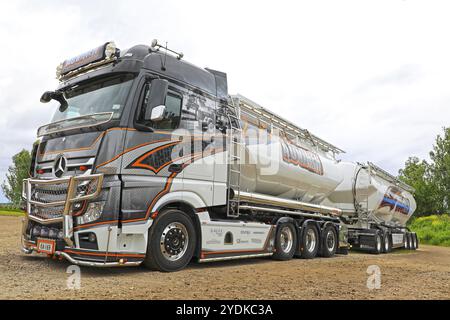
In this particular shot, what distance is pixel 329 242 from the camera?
1261 cm

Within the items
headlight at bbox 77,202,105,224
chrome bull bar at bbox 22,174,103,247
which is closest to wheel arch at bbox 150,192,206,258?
headlight at bbox 77,202,105,224

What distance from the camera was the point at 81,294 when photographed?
474 cm

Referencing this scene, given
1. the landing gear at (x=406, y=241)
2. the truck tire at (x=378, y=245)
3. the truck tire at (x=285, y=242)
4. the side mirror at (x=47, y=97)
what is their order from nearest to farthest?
1. the side mirror at (x=47, y=97)
2. the truck tire at (x=285, y=242)
3. the truck tire at (x=378, y=245)
4. the landing gear at (x=406, y=241)

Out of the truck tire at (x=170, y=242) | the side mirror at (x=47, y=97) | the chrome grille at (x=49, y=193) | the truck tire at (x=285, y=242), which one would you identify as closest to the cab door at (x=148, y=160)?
the truck tire at (x=170, y=242)

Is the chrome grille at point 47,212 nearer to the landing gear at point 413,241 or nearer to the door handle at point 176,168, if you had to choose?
the door handle at point 176,168

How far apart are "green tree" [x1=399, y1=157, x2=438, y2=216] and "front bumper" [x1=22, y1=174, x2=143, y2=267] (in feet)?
151

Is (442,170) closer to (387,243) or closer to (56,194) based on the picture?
(387,243)

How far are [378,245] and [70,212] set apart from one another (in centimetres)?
1322

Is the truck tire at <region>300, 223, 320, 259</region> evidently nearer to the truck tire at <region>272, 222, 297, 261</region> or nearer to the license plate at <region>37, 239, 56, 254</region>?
the truck tire at <region>272, 222, 297, 261</region>

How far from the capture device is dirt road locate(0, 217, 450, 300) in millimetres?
4938

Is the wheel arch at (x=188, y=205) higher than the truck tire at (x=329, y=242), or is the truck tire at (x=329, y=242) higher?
the wheel arch at (x=188, y=205)

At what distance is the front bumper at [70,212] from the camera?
593 centimetres

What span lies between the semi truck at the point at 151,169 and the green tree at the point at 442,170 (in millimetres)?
43088
